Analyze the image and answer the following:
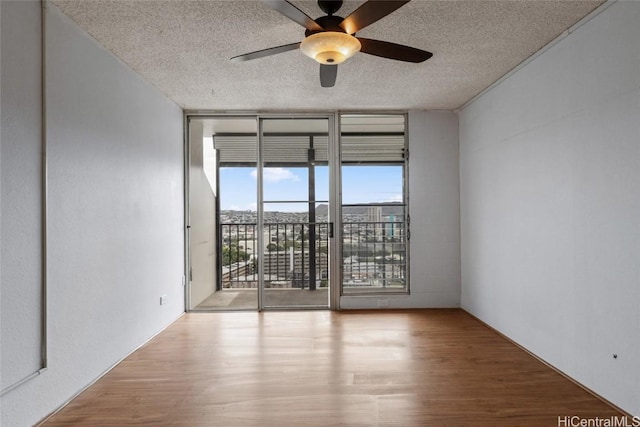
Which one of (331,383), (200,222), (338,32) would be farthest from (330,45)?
(200,222)

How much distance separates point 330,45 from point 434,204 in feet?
8.94

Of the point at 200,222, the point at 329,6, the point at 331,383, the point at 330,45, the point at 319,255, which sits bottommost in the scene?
the point at 331,383

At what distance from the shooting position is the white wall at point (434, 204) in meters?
3.99

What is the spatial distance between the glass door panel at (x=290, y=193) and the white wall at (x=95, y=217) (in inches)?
46.7

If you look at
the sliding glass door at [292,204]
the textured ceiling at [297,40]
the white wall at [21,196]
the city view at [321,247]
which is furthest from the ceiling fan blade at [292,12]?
the city view at [321,247]

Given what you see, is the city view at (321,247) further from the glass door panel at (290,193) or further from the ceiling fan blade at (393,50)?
the ceiling fan blade at (393,50)

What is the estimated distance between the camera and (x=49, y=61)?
1.91 m

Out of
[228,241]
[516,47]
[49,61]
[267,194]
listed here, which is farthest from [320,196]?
[49,61]

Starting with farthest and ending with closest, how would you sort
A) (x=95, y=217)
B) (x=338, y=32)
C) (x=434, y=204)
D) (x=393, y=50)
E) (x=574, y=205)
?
(x=434, y=204), (x=95, y=217), (x=574, y=205), (x=393, y=50), (x=338, y=32)

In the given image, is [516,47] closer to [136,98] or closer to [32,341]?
[136,98]

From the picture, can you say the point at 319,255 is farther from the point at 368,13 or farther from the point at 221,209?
the point at 368,13

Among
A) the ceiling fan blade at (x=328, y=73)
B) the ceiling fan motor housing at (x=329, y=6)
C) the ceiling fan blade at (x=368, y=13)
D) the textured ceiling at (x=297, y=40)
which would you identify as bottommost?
the ceiling fan blade at (x=328, y=73)

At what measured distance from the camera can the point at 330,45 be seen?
1834 mm

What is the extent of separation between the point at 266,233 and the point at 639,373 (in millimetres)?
3428
